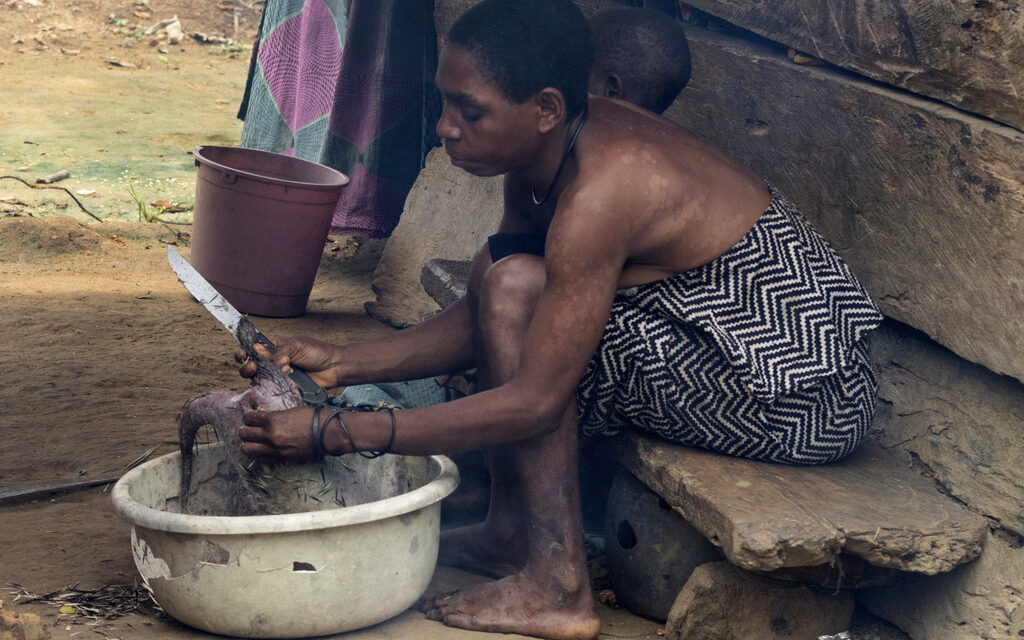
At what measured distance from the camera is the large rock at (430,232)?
14.9ft

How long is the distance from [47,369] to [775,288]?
2791mm

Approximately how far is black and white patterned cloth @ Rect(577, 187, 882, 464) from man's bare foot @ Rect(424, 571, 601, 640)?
0.44 m

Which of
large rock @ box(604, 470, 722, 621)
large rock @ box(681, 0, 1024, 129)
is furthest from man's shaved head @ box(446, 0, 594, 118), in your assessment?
large rock @ box(604, 470, 722, 621)

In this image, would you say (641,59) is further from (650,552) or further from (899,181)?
(650,552)

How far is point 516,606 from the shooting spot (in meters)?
2.33

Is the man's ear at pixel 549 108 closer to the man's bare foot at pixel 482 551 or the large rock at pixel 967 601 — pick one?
the man's bare foot at pixel 482 551

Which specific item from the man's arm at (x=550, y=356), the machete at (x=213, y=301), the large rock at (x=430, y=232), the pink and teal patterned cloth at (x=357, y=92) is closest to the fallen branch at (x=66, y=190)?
the pink and teal patterned cloth at (x=357, y=92)

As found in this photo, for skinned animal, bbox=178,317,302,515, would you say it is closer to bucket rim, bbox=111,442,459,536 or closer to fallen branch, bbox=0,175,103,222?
bucket rim, bbox=111,442,459,536

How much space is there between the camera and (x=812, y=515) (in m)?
2.16

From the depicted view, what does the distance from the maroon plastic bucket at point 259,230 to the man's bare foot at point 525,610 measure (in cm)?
256

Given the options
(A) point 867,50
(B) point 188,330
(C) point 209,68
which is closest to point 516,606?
(A) point 867,50

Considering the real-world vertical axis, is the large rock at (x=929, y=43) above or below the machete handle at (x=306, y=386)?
above

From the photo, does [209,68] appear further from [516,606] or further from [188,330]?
[516,606]

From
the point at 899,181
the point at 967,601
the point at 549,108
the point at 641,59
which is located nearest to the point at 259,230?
the point at 641,59
